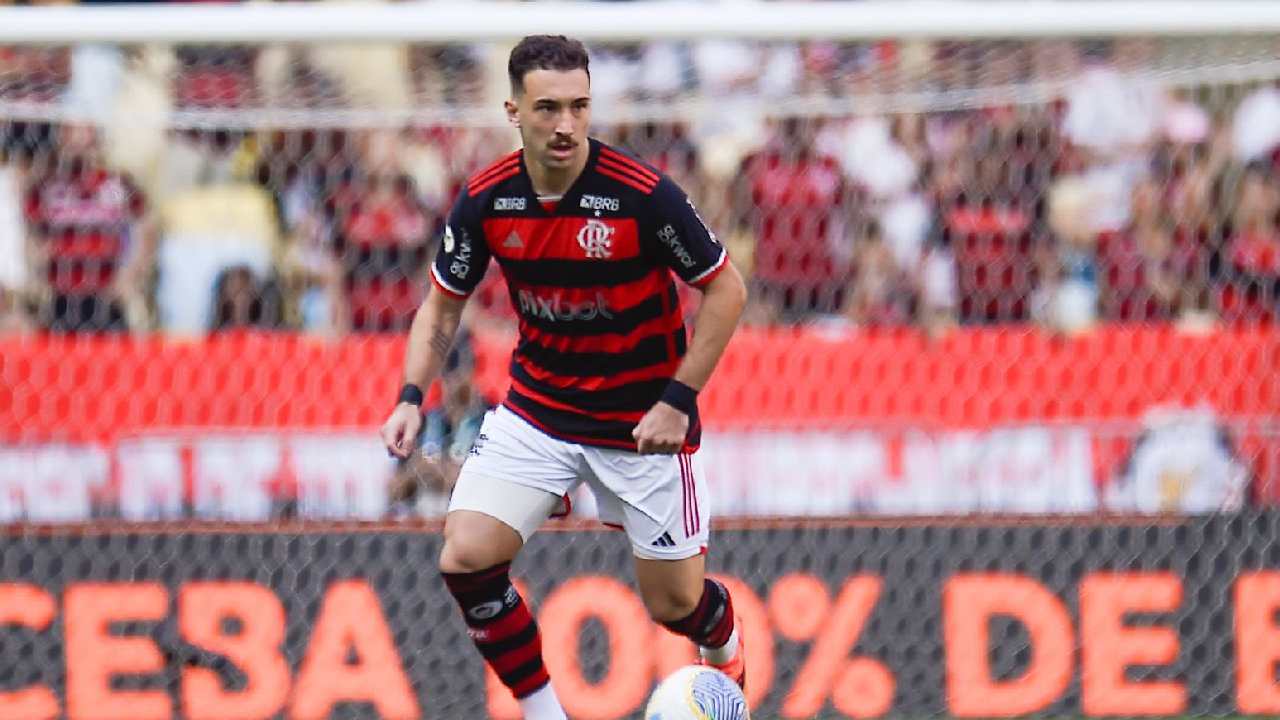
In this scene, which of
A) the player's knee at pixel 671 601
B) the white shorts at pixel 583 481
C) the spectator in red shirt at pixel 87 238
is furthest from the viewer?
the spectator in red shirt at pixel 87 238

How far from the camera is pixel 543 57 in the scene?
480 centimetres

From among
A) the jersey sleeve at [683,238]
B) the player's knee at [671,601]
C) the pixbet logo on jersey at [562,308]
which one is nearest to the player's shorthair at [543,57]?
the jersey sleeve at [683,238]

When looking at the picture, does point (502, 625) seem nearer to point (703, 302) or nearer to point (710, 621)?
point (710, 621)

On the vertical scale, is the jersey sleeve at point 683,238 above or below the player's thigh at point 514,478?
above

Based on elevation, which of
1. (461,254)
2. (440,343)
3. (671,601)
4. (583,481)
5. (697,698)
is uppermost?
(461,254)

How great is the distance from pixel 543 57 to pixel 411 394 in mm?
976

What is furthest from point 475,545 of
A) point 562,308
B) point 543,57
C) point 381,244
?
point 381,244

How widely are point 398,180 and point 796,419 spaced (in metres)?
1.90

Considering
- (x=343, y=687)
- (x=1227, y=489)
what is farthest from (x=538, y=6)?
(x=1227, y=489)

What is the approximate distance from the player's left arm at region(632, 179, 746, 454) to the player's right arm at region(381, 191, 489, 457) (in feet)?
1.74

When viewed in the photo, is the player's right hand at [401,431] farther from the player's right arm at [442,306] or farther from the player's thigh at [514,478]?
the player's thigh at [514,478]

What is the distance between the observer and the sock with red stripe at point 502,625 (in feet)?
16.6

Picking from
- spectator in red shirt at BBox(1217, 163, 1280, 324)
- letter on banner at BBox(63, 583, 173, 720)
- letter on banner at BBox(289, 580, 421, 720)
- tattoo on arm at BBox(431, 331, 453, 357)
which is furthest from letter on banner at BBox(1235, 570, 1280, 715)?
letter on banner at BBox(63, 583, 173, 720)

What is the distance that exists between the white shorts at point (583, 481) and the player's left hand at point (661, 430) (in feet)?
1.23
